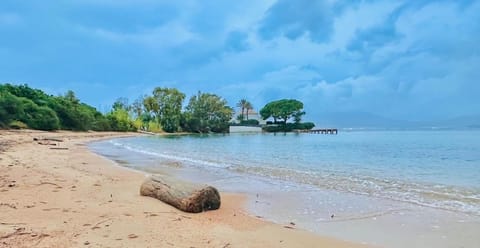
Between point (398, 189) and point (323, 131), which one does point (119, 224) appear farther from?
point (323, 131)

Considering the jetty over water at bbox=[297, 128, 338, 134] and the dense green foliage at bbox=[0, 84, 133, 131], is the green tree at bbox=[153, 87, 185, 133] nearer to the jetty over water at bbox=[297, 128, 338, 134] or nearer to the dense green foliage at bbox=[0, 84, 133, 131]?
the dense green foliage at bbox=[0, 84, 133, 131]

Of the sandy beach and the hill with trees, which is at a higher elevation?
the hill with trees

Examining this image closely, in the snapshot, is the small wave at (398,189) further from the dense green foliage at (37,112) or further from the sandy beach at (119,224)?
the dense green foliage at (37,112)

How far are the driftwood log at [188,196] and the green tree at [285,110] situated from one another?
378 ft

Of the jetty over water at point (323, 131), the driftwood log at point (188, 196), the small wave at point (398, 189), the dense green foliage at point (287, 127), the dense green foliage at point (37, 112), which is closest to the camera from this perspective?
the driftwood log at point (188, 196)

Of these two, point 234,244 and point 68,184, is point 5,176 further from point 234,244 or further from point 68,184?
point 234,244

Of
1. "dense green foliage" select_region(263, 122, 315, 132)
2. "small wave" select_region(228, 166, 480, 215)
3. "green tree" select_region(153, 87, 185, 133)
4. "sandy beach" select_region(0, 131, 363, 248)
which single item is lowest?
"small wave" select_region(228, 166, 480, 215)

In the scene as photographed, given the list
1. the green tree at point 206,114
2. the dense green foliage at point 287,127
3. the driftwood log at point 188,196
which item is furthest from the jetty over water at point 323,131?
the driftwood log at point 188,196

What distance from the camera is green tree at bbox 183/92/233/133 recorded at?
103188 mm

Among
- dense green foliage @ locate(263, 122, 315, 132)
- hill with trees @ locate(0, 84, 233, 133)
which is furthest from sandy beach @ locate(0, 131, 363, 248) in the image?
dense green foliage @ locate(263, 122, 315, 132)

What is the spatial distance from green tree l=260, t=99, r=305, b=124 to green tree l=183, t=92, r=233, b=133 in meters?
20.9

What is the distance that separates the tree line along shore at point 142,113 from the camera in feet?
153

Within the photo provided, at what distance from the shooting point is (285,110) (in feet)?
400

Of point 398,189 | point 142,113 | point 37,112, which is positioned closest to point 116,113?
point 142,113
